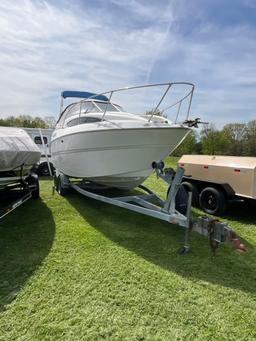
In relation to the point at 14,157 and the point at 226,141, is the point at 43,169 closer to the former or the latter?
the point at 14,157

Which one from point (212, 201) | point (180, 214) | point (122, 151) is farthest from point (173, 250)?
point (212, 201)

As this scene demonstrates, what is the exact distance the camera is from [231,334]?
2174 millimetres

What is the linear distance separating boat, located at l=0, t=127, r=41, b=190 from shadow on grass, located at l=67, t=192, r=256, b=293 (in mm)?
1426

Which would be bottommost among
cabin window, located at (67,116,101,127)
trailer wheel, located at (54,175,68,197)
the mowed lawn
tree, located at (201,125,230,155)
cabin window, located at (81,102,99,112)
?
the mowed lawn

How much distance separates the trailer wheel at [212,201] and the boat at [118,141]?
4.56ft

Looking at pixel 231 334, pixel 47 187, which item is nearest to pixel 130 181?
pixel 231 334

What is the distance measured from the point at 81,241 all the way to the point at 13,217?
5.93 feet

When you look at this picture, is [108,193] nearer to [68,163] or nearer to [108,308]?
[68,163]

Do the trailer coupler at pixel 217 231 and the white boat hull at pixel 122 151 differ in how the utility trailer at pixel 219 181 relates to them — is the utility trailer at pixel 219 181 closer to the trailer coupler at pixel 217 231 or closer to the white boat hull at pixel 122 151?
the white boat hull at pixel 122 151

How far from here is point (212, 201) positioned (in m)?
5.34

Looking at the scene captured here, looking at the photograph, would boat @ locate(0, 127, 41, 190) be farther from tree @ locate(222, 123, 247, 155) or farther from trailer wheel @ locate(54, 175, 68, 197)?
tree @ locate(222, 123, 247, 155)

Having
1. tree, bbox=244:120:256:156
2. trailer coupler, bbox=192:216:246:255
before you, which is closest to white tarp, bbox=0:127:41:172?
trailer coupler, bbox=192:216:246:255

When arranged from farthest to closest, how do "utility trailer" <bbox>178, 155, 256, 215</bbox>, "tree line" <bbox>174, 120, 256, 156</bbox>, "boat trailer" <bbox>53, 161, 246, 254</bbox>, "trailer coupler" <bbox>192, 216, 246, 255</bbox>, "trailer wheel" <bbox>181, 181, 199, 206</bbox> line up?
"tree line" <bbox>174, 120, 256, 156</bbox> → "trailer wheel" <bbox>181, 181, 199, 206</bbox> → "utility trailer" <bbox>178, 155, 256, 215</bbox> → "boat trailer" <bbox>53, 161, 246, 254</bbox> → "trailer coupler" <bbox>192, 216, 246, 255</bbox>

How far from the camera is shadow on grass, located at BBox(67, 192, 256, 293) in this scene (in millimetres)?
3064
